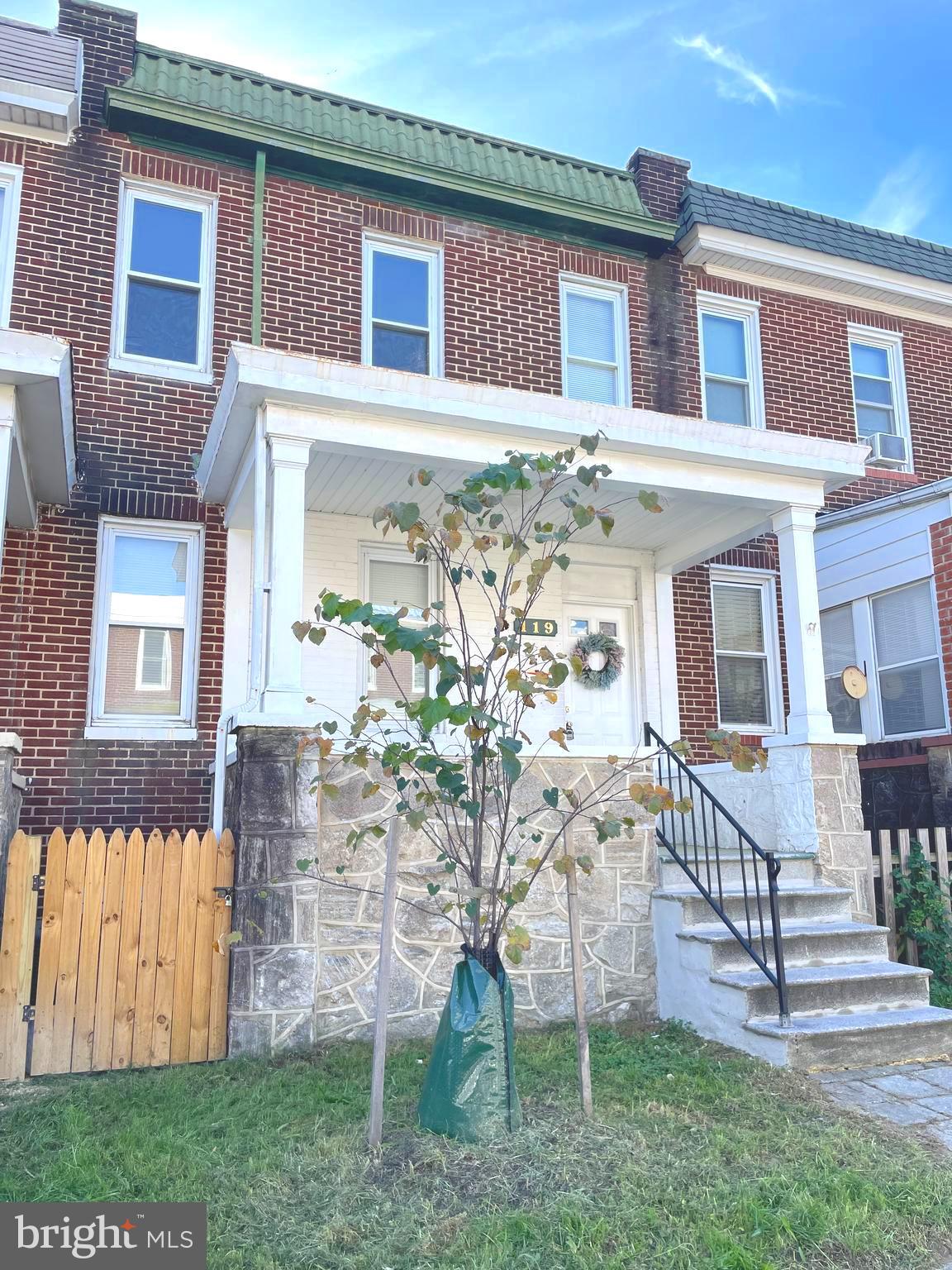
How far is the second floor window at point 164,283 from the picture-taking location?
8.47 m

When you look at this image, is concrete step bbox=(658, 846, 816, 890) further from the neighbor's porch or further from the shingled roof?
the shingled roof

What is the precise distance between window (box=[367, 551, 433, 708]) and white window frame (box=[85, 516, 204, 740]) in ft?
4.66

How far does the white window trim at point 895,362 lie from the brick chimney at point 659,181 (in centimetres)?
242

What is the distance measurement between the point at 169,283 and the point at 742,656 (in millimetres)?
6377

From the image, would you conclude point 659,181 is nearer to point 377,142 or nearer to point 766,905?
point 377,142

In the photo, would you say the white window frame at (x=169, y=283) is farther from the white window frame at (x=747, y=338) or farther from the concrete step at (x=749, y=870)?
the concrete step at (x=749, y=870)

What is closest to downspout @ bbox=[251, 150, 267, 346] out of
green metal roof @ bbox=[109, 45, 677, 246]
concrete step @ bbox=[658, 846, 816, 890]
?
green metal roof @ bbox=[109, 45, 677, 246]

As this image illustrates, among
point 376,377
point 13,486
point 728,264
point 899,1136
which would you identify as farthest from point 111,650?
point 728,264

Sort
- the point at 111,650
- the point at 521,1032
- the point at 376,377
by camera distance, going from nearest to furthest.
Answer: the point at 521,1032 → the point at 376,377 → the point at 111,650

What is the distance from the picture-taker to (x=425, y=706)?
3.91 metres

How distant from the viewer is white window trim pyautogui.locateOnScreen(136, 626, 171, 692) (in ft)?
26.1

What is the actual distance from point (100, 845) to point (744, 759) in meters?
3.57

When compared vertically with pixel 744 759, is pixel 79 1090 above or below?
below

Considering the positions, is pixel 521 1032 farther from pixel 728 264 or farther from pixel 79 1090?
pixel 728 264
